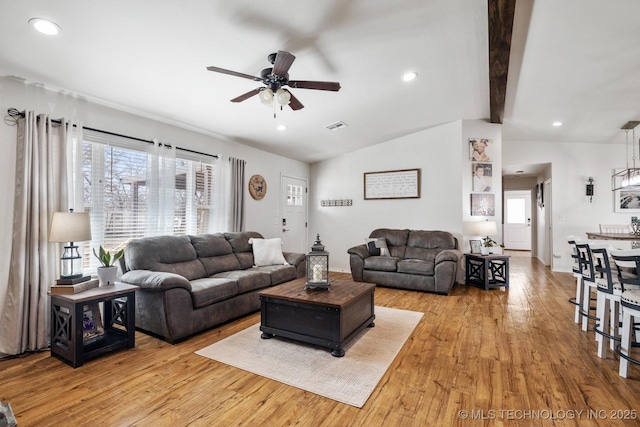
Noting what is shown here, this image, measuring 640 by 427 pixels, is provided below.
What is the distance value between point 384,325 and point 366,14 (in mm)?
2994

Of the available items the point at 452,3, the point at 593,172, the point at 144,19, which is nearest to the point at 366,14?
the point at 452,3

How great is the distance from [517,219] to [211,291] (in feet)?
36.0

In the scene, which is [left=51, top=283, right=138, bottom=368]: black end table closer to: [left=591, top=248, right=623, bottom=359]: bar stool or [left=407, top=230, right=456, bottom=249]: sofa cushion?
[left=591, top=248, right=623, bottom=359]: bar stool

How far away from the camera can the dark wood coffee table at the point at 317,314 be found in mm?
2609

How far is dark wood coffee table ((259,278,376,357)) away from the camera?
2609 millimetres

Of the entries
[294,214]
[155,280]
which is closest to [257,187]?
[294,214]

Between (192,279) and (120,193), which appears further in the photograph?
(192,279)

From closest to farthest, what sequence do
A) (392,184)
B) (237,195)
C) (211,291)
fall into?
(211,291) < (237,195) < (392,184)

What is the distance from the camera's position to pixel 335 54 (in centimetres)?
292

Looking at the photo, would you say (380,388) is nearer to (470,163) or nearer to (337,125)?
(337,125)

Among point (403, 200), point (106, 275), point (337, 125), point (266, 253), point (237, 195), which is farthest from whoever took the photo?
point (403, 200)

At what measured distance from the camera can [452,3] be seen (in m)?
2.43

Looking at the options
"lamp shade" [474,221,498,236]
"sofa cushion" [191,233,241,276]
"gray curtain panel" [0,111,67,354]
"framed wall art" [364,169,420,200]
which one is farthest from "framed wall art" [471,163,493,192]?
"gray curtain panel" [0,111,67,354]

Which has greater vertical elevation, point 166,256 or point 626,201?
point 626,201
